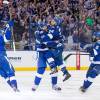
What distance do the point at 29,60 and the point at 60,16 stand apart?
1.86 meters

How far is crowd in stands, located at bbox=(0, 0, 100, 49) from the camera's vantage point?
52.9 ft

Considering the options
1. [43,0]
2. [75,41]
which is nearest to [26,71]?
[75,41]

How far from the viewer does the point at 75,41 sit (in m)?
16.2

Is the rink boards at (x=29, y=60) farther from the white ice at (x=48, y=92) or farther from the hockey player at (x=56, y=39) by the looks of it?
the hockey player at (x=56, y=39)

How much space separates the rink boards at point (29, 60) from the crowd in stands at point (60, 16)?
0.38 meters

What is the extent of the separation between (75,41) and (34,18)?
1.55 meters

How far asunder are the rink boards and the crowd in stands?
0.38 meters

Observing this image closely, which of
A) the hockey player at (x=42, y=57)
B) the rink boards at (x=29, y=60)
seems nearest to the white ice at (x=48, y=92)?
the hockey player at (x=42, y=57)

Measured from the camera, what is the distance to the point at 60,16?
17.0 metres

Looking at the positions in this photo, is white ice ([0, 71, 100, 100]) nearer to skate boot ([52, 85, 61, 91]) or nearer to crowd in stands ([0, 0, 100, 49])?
skate boot ([52, 85, 61, 91])

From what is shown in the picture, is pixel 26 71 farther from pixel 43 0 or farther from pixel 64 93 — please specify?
pixel 64 93

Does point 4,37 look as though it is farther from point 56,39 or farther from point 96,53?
point 96,53

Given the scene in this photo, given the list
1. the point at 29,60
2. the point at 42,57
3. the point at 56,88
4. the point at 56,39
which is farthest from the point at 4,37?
the point at 29,60

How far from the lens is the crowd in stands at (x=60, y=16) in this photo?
16.1 m
